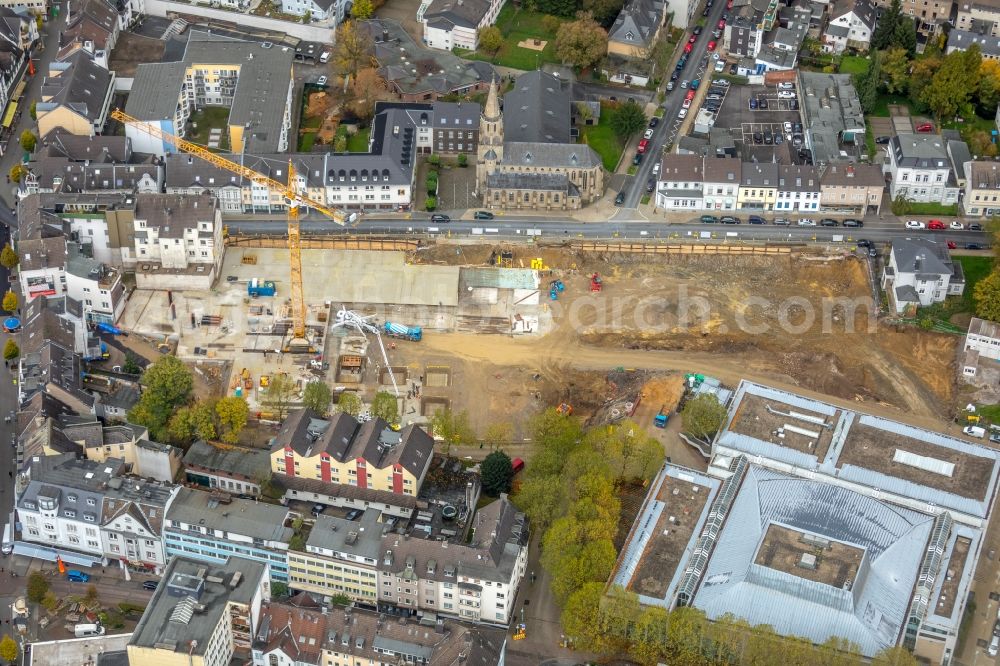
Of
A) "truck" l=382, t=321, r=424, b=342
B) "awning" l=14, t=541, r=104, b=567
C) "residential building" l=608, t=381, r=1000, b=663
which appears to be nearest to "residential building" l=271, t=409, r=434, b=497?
"awning" l=14, t=541, r=104, b=567

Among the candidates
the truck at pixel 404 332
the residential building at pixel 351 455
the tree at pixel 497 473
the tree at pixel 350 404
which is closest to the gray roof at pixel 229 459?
the residential building at pixel 351 455

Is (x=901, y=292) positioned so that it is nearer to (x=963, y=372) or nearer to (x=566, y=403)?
(x=963, y=372)

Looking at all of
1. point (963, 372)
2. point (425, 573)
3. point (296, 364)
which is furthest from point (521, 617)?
point (963, 372)

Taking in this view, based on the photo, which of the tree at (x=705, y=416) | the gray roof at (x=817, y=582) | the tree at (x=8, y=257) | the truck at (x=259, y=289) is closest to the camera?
the gray roof at (x=817, y=582)

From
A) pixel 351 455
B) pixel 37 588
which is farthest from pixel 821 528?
pixel 37 588

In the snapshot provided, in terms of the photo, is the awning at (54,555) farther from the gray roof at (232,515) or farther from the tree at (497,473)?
the tree at (497,473)

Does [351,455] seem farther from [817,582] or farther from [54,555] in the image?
[817,582]

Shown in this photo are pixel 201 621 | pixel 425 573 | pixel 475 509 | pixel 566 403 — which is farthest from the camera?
pixel 566 403
